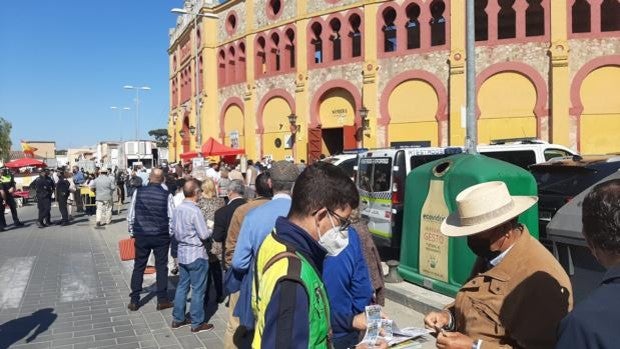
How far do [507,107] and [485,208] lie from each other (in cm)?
2101

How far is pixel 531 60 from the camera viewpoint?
71.3 feet

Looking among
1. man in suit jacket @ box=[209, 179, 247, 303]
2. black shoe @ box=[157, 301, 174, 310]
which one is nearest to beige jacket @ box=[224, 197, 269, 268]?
man in suit jacket @ box=[209, 179, 247, 303]

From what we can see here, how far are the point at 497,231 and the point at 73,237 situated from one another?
47.4 feet

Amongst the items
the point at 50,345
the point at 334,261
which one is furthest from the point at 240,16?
the point at 334,261

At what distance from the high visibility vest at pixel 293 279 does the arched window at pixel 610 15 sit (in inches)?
1012

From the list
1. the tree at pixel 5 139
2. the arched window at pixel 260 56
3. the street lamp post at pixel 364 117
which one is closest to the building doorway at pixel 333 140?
the street lamp post at pixel 364 117

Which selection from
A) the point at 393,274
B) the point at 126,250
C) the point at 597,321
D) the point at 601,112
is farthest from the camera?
the point at 601,112

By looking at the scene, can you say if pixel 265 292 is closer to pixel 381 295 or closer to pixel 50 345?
pixel 381 295

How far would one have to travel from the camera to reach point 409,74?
78.4 ft

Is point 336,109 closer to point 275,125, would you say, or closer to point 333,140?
point 333,140

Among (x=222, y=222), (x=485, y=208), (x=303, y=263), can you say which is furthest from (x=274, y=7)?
(x=303, y=263)

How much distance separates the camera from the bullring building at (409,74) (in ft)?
69.3

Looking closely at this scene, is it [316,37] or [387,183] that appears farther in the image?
[316,37]

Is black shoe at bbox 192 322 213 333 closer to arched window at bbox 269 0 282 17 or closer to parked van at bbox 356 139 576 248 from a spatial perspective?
parked van at bbox 356 139 576 248
